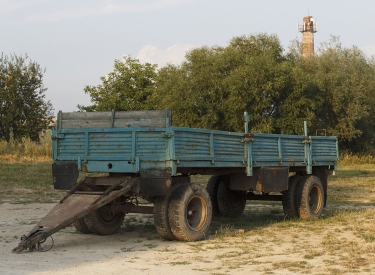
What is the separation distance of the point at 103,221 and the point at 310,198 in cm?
518

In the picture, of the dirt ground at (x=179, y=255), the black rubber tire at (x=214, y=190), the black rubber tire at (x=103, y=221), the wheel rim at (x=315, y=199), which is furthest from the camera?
the black rubber tire at (x=214, y=190)

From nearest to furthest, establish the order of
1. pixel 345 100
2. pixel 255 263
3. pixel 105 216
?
pixel 255 263 < pixel 105 216 < pixel 345 100

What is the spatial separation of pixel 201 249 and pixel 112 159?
6.89 feet

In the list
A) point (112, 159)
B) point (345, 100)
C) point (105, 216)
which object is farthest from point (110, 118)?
point (345, 100)

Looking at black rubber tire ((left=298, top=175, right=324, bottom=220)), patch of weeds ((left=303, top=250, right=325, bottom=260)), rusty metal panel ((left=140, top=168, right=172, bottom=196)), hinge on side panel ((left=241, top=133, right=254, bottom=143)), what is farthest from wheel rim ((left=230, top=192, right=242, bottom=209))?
patch of weeds ((left=303, top=250, right=325, bottom=260))

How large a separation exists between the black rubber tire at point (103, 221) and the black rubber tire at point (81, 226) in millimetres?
93

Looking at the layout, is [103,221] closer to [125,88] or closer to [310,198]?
[310,198]

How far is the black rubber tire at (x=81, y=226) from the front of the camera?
12017mm

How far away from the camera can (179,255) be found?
9.74 metres

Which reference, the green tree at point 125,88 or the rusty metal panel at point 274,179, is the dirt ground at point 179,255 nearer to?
the rusty metal panel at point 274,179

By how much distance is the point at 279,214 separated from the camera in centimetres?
1585

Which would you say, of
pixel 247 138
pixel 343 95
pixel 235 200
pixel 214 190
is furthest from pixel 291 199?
pixel 343 95

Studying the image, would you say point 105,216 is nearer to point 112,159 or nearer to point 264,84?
point 112,159

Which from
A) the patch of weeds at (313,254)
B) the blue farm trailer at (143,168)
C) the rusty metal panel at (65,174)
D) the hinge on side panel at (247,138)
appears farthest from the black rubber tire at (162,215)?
the patch of weeds at (313,254)
